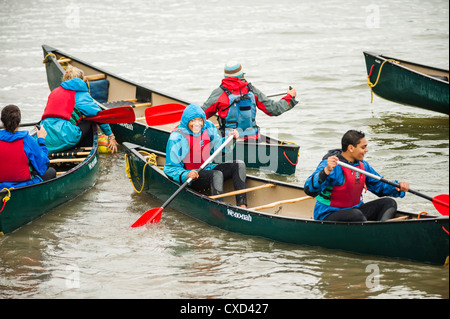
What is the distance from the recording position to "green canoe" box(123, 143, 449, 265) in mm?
5551

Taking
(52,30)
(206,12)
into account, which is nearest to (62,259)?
(52,30)

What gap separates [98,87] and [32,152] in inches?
173

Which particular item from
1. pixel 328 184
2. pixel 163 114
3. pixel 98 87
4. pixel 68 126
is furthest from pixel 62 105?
pixel 328 184

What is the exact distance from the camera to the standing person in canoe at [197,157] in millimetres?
7020

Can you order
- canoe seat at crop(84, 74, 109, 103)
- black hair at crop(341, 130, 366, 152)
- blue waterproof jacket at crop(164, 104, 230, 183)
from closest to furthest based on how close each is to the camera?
1. black hair at crop(341, 130, 366, 152)
2. blue waterproof jacket at crop(164, 104, 230, 183)
3. canoe seat at crop(84, 74, 109, 103)

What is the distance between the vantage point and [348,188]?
5.84 meters

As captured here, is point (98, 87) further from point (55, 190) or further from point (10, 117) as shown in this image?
point (10, 117)

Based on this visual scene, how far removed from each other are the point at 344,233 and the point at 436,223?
93 cm

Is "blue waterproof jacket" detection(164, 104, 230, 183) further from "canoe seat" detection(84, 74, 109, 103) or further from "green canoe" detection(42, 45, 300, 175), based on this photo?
"canoe seat" detection(84, 74, 109, 103)

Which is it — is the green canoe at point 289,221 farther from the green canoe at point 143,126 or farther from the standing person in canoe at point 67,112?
the green canoe at point 143,126

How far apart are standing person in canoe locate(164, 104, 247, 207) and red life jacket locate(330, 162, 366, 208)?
4.43ft

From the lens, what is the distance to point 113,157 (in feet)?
31.8

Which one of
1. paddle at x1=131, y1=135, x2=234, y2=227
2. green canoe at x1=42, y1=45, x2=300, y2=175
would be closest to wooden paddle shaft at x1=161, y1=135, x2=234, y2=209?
paddle at x1=131, y1=135, x2=234, y2=227

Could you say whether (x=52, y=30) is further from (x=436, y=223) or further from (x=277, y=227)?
(x=436, y=223)
